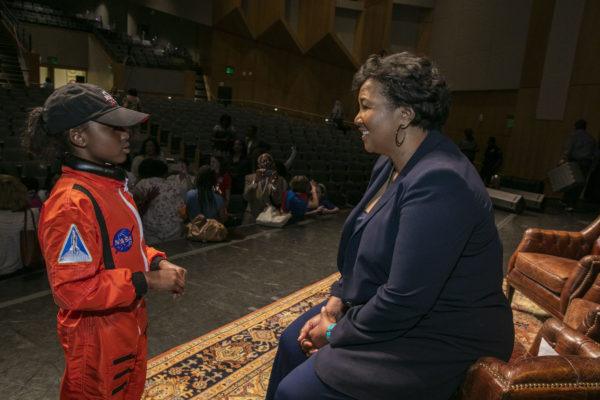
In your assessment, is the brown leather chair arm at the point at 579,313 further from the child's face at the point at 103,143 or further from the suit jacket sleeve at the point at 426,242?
the child's face at the point at 103,143

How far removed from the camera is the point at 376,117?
1226mm

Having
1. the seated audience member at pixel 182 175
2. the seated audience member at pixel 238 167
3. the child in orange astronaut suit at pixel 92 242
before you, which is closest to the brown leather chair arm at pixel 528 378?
the child in orange astronaut suit at pixel 92 242

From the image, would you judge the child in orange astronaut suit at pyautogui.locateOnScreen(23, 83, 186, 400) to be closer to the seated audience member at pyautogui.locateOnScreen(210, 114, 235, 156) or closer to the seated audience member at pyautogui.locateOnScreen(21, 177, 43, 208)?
the seated audience member at pyautogui.locateOnScreen(21, 177, 43, 208)

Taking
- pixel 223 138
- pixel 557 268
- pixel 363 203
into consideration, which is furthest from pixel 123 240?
pixel 223 138

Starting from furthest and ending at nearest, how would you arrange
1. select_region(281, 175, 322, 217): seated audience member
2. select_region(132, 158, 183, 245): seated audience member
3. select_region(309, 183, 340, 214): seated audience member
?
select_region(309, 183, 340, 214): seated audience member → select_region(281, 175, 322, 217): seated audience member → select_region(132, 158, 183, 245): seated audience member

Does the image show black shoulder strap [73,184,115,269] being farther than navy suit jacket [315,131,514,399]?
Yes

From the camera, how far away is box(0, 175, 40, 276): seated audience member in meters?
3.24

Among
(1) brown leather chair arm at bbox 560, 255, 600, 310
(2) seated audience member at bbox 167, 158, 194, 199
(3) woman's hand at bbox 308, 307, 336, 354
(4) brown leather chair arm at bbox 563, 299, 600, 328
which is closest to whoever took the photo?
(3) woman's hand at bbox 308, 307, 336, 354

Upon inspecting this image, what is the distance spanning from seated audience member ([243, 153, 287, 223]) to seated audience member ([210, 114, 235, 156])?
1.02 meters

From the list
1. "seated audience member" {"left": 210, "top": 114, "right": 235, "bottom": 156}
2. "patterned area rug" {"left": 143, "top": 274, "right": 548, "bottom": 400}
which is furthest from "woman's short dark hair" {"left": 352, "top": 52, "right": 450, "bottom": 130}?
"seated audience member" {"left": 210, "top": 114, "right": 235, "bottom": 156}

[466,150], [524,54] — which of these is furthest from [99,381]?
[524,54]

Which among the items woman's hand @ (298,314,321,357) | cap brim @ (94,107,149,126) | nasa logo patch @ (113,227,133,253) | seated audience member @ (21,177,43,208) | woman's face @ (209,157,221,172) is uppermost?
cap brim @ (94,107,149,126)

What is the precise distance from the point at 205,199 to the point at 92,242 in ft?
11.2

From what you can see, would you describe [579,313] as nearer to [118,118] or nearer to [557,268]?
[557,268]
